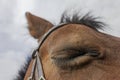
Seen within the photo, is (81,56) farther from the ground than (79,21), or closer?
closer

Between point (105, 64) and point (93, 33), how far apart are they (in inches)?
18.0

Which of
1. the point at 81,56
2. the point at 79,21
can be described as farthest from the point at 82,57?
the point at 79,21

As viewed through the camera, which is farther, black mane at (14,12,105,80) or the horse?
black mane at (14,12,105,80)

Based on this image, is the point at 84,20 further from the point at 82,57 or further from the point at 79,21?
the point at 82,57

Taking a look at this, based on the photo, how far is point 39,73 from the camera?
3.49 m

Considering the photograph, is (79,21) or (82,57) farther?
(79,21)

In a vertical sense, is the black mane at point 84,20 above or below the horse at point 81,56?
above

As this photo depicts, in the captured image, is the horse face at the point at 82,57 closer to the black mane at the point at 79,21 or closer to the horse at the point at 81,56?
the horse at the point at 81,56

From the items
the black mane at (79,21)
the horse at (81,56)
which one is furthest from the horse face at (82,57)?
the black mane at (79,21)

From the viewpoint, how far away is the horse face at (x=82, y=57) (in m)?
2.89

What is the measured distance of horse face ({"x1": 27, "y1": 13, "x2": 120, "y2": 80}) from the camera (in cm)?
289

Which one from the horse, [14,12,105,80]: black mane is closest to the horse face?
the horse

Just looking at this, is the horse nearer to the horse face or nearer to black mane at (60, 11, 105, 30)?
the horse face

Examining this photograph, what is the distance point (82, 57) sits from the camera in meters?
3.05
